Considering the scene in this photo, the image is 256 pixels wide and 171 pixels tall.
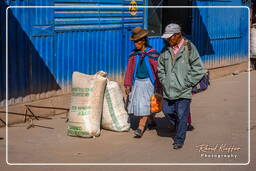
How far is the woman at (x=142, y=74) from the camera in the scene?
7574 mm

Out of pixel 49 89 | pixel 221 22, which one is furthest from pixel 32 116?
pixel 221 22

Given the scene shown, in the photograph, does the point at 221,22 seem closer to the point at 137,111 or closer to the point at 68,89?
the point at 68,89

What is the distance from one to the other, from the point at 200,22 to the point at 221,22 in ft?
4.13

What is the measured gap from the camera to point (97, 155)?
22.1 feet

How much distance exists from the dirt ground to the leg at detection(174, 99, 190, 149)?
0.52 ft

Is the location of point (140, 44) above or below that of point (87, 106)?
above

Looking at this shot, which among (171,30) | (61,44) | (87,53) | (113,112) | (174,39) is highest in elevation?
(171,30)

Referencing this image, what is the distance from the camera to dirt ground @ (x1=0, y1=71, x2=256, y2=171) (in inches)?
252

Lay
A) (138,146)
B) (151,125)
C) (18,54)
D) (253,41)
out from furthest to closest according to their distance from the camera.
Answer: (253,41), (18,54), (151,125), (138,146)

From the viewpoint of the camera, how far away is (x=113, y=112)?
789cm

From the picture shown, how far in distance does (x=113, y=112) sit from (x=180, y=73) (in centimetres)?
137

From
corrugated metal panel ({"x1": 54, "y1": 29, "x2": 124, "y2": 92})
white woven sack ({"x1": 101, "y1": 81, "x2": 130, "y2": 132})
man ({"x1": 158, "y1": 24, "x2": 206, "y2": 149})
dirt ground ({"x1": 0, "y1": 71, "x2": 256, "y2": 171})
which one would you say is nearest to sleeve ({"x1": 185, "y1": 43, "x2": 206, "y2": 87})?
man ({"x1": 158, "y1": 24, "x2": 206, "y2": 149})

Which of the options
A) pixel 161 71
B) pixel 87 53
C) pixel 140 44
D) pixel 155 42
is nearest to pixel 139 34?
pixel 140 44

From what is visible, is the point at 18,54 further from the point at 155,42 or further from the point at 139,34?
the point at 155,42
